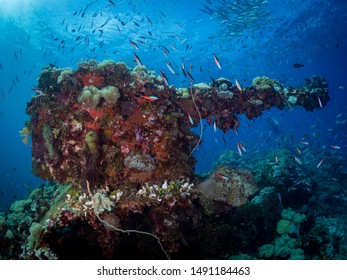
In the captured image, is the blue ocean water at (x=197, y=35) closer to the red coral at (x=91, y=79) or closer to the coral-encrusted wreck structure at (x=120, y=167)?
the coral-encrusted wreck structure at (x=120, y=167)

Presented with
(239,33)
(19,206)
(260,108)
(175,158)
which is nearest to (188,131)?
(175,158)

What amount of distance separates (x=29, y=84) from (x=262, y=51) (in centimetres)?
5710

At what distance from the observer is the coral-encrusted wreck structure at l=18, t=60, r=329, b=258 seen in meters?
6.35

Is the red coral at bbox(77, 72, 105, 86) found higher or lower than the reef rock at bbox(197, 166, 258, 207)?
higher

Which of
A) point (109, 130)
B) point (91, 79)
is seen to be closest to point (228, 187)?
point (109, 130)

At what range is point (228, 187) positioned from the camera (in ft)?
23.8

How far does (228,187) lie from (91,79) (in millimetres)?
4959

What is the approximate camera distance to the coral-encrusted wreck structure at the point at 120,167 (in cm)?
635

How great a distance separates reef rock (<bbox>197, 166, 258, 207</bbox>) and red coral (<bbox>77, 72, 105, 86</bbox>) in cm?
418

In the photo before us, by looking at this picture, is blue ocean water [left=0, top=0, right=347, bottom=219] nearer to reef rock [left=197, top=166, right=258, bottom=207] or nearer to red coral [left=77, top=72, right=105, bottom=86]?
reef rock [left=197, top=166, right=258, bottom=207]

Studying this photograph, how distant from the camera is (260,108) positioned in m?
9.30

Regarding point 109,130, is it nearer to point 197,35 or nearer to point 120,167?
point 120,167

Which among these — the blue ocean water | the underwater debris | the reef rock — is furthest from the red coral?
the blue ocean water

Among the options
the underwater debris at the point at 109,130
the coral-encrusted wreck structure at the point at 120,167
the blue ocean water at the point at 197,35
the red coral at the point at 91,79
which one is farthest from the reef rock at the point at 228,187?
the blue ocean water at the point at 197,35
